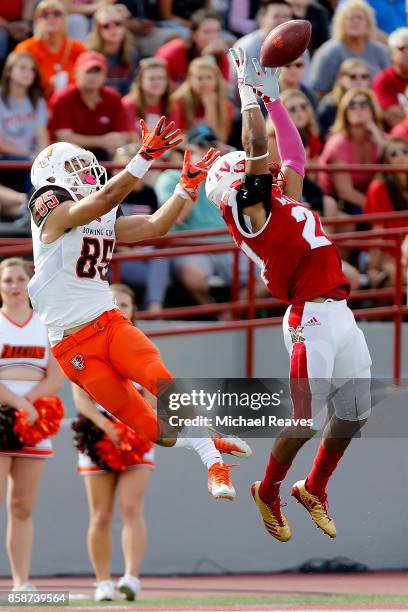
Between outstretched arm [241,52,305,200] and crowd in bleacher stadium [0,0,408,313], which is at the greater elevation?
crowd in bleacher stadium [0,0,408,313]

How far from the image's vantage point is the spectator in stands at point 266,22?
13.7 metres

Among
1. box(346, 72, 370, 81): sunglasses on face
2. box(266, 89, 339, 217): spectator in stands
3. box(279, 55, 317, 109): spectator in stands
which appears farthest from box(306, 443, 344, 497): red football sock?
box(346, 72, 370, 81): sunglasses on face

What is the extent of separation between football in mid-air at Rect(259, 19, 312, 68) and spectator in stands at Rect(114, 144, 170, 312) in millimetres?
3842

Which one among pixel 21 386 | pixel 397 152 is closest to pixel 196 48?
pixel 397 152

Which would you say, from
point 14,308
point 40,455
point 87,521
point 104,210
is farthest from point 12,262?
point 104,210

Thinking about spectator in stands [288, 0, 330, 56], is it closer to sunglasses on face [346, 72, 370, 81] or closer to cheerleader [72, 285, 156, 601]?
sunglasses on face [346, 72, 370, 81]

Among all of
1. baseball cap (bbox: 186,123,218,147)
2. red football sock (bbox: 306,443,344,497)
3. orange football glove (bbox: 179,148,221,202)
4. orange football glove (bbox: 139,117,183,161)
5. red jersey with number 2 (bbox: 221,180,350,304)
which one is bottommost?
red football sock (bbox: 306,443,344,497)

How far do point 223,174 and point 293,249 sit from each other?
1.77ft

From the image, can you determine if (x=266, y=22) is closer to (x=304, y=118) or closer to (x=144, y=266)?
(x=304, y=118)

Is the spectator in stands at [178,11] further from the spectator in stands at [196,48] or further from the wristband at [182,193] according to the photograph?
the wristband at [182,193]

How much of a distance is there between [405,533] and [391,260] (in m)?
2.21

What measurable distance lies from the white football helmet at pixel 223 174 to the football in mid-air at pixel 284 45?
546 mm

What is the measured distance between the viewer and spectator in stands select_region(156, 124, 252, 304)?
12477 millimetres

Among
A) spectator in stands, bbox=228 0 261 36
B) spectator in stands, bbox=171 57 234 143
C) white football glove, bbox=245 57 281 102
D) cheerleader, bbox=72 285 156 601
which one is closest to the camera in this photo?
white football glove, bbox=245 57 281 102
